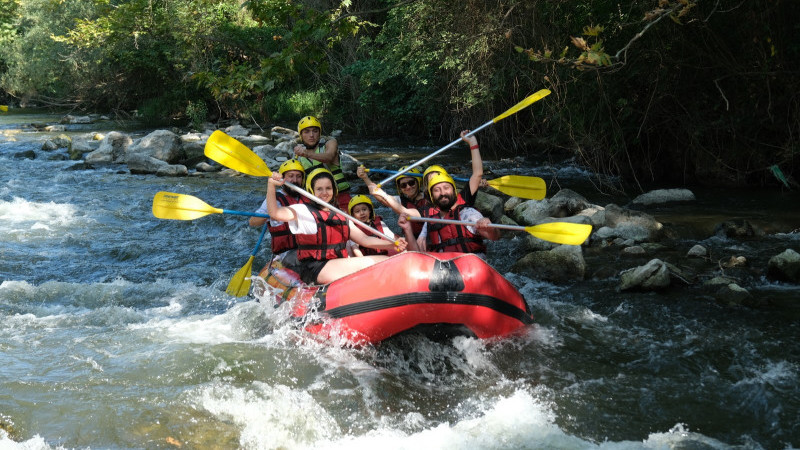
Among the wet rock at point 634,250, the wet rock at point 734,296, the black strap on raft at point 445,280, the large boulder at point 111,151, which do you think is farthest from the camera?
the large boulder at point 111,151

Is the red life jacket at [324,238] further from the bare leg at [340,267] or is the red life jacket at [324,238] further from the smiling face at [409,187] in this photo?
the smiling face at [409,187]

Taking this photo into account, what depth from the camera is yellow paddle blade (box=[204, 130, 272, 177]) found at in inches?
209

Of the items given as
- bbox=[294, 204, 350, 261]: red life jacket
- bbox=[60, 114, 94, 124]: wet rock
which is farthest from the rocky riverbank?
bbox=[60, 114, 94, 124]: wet rock

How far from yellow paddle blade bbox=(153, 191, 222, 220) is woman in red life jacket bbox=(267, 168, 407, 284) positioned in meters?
0.88

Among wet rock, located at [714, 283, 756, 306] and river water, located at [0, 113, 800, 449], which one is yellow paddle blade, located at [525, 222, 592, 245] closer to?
river water, located at [0, 113, 800, 449]

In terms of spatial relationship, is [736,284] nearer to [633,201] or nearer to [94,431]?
[633,201]

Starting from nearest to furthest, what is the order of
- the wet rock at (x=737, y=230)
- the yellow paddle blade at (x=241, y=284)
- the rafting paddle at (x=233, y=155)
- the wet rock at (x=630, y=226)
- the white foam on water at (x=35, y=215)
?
the rafting paddle at (x=233, y=155) → the yellow paddle blade at (x=241, y=284) → the wet rock at (x=737, y=230) → the wet rock at (x=630, y=226) → the white foam on water at (x=35, y=215)

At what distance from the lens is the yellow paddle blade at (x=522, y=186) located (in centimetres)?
598

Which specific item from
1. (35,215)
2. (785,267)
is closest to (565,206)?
(785,267)

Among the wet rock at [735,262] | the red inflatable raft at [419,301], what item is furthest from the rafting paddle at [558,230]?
the wet rock at [735,262]

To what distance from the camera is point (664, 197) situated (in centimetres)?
828

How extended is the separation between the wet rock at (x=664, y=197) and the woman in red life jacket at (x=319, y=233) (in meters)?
4.37

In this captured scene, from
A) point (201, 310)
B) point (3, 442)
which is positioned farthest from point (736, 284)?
point (3, 442)

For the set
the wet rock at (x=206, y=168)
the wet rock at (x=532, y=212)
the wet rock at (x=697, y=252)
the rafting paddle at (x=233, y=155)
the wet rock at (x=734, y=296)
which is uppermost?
the rafting paddle at (x=233, y=155)
